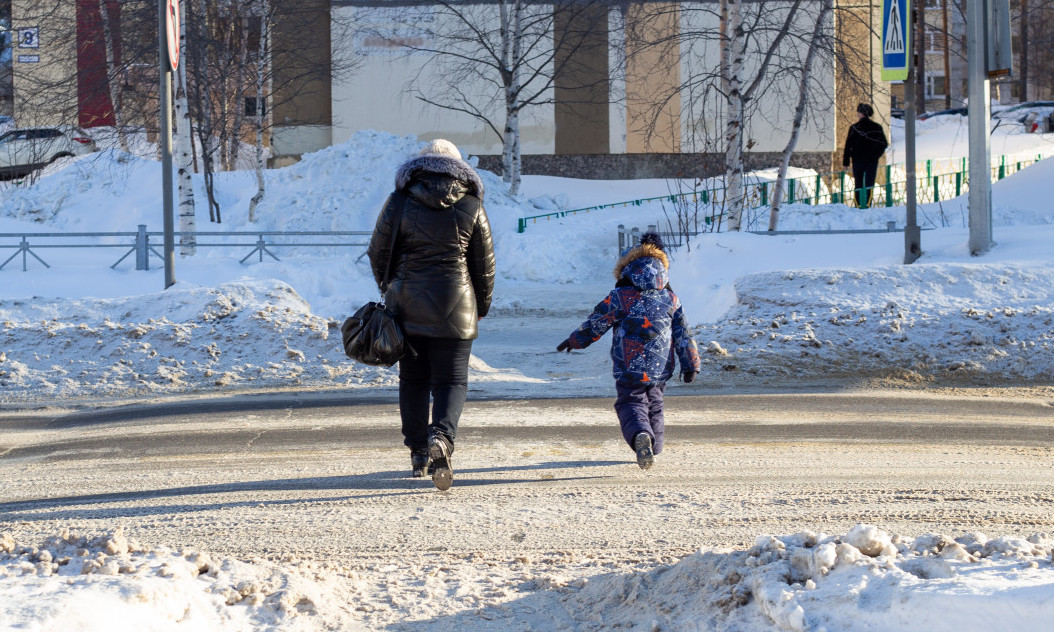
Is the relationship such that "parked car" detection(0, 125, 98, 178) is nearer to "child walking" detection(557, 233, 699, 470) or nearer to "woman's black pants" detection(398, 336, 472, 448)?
"woman's black pants" detection(398, 336, 472, 448)

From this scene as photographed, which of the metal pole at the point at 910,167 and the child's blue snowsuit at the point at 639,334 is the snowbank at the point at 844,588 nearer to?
the child's blue snowsuit at the point at 639,334

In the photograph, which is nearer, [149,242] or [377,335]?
[377,335]

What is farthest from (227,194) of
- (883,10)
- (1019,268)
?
(1019,268)

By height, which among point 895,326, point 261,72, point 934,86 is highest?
point 934,86

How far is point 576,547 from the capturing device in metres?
4.74

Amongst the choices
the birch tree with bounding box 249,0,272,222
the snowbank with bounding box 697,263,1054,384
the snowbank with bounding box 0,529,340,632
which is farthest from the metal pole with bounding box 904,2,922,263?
the birch tree with bounding box 249,0,272,222

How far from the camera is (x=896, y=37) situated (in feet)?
40.4

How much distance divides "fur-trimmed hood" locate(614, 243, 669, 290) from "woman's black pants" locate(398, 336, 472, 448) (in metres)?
1.08

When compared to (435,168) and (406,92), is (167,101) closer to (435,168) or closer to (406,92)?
(435,168)

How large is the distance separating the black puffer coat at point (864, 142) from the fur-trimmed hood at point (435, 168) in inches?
547

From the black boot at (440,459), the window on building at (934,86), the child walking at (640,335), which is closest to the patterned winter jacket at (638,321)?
the child walking at (640,335)

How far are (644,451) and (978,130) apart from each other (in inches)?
327

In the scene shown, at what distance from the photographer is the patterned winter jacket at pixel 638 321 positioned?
613cm

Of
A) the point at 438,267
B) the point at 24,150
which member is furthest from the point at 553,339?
the point at 24,150
